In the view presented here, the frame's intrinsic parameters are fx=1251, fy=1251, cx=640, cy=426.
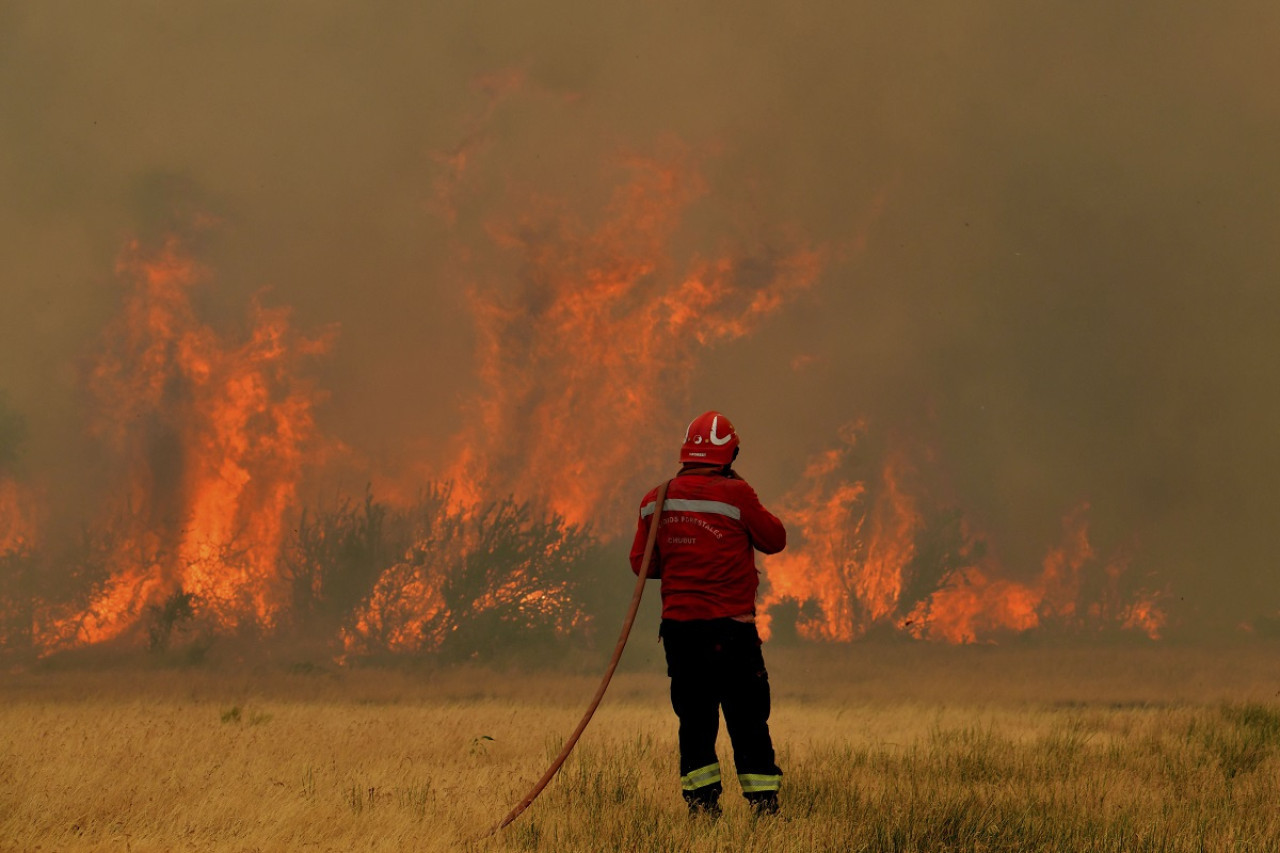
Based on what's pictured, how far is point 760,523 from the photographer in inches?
385

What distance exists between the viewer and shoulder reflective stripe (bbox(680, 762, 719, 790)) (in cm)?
977

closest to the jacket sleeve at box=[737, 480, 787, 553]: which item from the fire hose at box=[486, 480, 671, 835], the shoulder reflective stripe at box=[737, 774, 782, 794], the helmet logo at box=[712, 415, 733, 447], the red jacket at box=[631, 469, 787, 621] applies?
the red jacket at box=[631, 469, 787, 621]

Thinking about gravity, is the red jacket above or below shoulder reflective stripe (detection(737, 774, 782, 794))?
above

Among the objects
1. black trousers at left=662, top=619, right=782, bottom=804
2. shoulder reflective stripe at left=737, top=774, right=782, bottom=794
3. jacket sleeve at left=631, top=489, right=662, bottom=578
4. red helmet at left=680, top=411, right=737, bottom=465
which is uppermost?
red helmet at left=680, top=411, right=737, bottom=465

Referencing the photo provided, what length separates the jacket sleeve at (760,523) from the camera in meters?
9.78

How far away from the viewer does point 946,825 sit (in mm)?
9609

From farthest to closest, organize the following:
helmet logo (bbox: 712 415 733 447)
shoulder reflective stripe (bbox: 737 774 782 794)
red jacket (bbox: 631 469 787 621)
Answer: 1. helmet logo (bbox: 712 415 733 447)
2. red jacket (bbox: 631 469 787 621)
3. shoulder reflective stripe (bbox: 737 774 782 794)

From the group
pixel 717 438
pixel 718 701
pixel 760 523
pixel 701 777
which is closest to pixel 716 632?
pixel 718 701

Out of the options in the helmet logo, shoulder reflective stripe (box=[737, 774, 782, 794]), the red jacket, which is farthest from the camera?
the helmet logo

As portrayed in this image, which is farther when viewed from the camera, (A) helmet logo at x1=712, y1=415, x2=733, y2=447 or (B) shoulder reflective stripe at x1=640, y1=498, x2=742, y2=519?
(A) helmet logo at x1=712, y1=415, x2=733, y2=447

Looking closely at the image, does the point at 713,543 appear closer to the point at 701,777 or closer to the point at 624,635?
the point at 624,635

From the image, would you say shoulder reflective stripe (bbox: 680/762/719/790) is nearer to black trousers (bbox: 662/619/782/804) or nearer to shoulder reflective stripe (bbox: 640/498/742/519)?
black trousers (bbox: 662/619/782/804)

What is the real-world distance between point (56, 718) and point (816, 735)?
10331 millimetres

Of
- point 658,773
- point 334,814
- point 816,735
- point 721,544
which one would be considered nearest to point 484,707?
point 816,735
